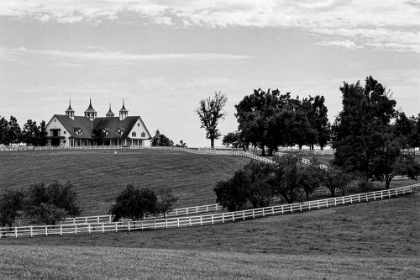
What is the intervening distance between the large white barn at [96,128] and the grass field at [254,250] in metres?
78.6

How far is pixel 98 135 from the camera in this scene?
5374 inches

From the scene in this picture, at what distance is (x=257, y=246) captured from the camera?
134 ft

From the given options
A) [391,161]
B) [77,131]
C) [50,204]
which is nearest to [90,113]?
[77,131]

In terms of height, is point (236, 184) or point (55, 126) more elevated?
point (55, 126)

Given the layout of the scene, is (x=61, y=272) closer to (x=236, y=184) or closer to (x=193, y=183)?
(x=236, y=184)

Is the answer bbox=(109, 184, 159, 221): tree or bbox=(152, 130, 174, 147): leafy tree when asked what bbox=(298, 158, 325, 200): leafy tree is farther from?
bbox=(152, 130, 174, 147): leafy tree

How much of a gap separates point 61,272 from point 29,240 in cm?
2324

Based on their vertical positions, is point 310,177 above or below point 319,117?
below

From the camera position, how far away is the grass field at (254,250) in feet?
78.5

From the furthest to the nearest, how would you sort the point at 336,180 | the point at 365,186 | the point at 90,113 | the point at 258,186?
1. the point at 90,113
2. the point at 365,186
3. the point at 336,180
4. the point at 258,186

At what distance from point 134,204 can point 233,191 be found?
11556mm

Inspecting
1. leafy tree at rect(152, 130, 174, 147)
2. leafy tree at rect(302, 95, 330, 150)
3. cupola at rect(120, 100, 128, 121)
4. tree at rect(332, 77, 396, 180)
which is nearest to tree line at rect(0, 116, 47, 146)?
cupola at rect(120, 100, 128, 121)

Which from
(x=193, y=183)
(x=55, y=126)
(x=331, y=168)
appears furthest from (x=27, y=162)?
(x=331, y=168)

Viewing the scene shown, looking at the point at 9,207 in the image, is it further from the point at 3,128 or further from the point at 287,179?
the point at 3,128
